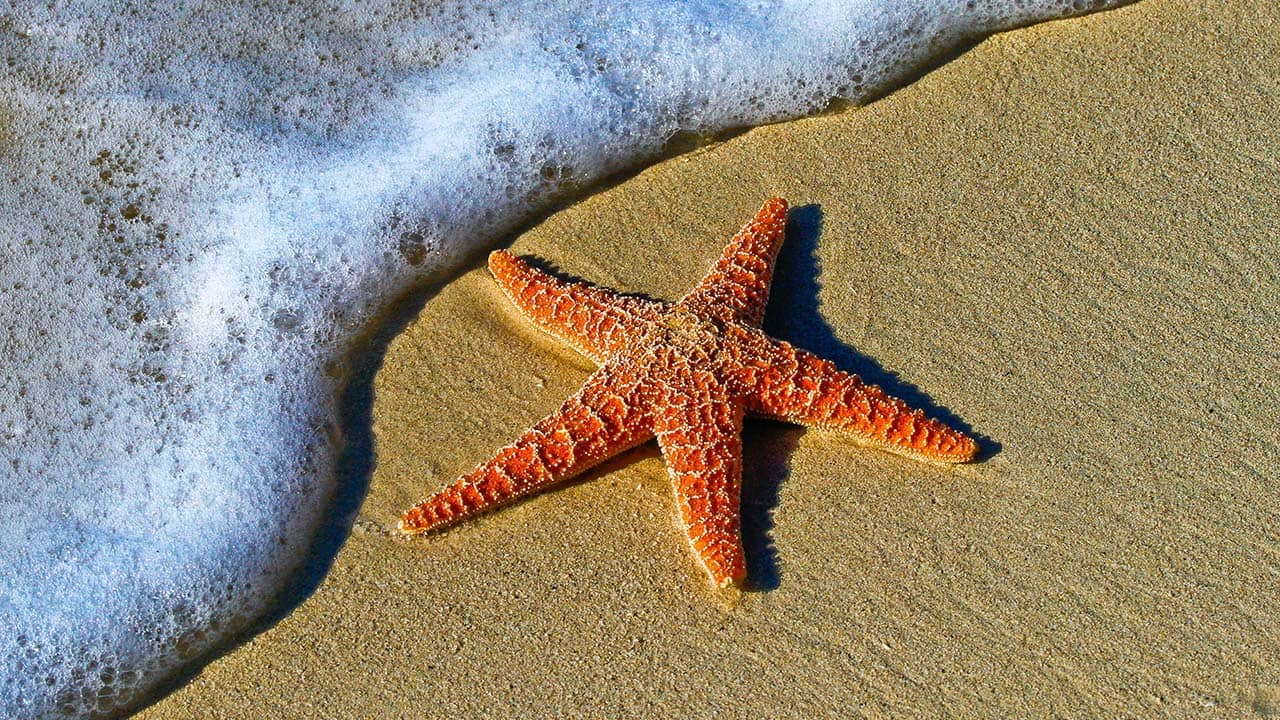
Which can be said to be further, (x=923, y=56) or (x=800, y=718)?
(x=923, y=56)

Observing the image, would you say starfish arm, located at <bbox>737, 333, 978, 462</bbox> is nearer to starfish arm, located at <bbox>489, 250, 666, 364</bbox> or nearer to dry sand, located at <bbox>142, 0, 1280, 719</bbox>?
dry sand, located at <bbox>142, 0, 1280, 719</bbox>

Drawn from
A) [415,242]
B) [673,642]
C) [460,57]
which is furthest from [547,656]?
[460,57]

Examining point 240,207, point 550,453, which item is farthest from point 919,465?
point 240,207

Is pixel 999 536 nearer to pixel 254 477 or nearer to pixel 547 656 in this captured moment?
pixel 547 656

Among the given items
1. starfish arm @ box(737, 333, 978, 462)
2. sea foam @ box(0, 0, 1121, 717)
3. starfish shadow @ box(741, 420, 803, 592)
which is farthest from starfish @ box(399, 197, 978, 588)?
sea foam @ box(0, 0, 1121, 717)

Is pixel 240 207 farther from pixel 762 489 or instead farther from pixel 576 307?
pixel 762 489
